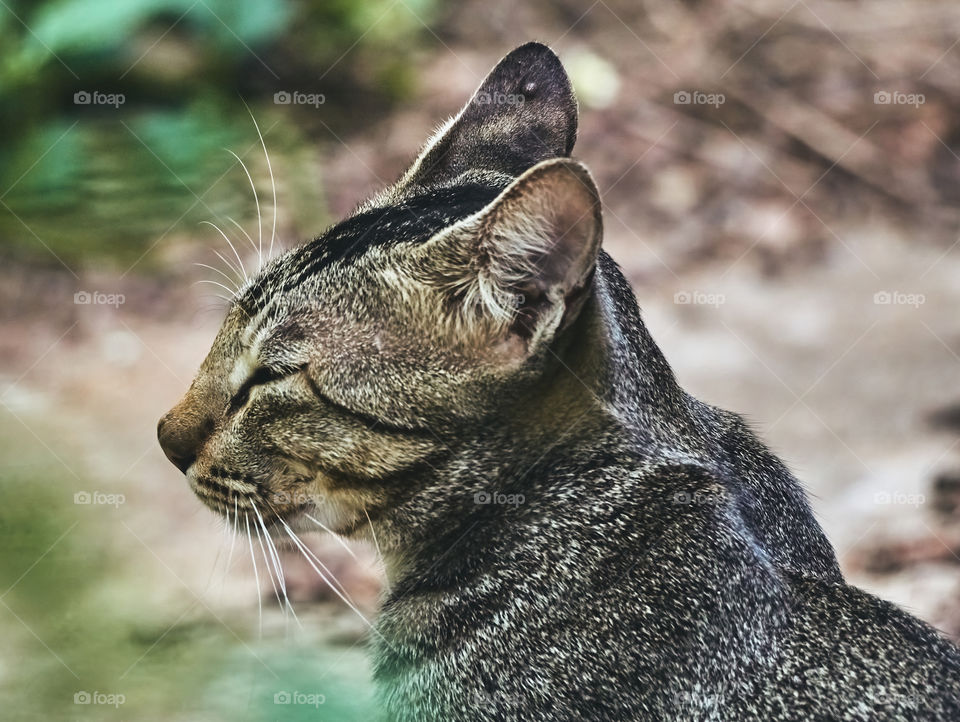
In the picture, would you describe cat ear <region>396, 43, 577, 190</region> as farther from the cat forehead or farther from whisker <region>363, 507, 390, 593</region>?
whisker <region>363, 507, 390, 593</region>

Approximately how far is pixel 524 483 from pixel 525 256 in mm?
632

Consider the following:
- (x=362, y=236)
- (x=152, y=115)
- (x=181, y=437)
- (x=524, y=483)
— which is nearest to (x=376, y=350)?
(x=362, y=236)

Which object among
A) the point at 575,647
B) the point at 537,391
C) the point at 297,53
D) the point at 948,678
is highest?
the point at 297,53

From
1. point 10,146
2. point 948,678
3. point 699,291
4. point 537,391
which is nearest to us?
point 948,678

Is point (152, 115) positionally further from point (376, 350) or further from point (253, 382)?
point (376, 350)

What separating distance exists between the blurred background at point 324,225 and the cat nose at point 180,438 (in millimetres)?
768

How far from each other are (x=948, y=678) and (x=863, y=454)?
127 inches

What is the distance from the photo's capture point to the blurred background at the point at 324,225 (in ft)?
14.7

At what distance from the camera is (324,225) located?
22.6ft

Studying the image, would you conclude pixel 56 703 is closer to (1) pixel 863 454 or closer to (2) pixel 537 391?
(2) pixel 537 391

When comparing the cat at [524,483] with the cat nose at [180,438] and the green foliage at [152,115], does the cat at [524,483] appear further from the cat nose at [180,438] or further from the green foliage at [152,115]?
the green foliage at [152,115]

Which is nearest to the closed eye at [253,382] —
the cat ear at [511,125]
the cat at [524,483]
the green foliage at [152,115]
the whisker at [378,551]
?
the cat at [524,483]

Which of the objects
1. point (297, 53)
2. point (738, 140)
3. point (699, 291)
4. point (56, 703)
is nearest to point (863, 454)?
point (699, 291)

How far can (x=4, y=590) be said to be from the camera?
4.14 meters
